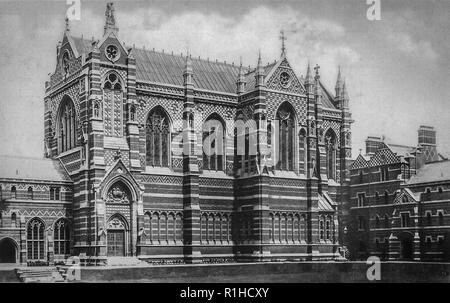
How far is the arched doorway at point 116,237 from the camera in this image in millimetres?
55812

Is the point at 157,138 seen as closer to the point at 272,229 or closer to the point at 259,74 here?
the point at 259,74

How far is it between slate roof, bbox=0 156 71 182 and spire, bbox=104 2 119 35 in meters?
11.3

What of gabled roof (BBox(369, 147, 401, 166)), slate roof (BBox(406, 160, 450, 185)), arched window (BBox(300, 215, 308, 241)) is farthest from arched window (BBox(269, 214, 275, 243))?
gabled roof (BBox(369, 147, 401, 166))

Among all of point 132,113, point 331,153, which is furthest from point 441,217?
point 132,113

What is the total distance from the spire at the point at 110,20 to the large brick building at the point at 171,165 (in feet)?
0.37

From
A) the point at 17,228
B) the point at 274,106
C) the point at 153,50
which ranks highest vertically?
the point at 153,50

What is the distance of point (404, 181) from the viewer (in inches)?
2822

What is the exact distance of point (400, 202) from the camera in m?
71.0

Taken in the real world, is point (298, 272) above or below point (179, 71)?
below

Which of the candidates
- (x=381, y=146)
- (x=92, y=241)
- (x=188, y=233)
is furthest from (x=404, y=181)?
(x=92, y=241)

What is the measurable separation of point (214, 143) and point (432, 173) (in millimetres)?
21520

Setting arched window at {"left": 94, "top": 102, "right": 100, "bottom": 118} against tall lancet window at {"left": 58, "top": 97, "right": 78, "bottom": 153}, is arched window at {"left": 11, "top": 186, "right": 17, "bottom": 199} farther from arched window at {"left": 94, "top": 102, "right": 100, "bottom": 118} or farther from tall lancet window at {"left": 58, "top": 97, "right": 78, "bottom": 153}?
arched window at {"left": 94, "top": 102, "right": 100, "bottom": 118}
